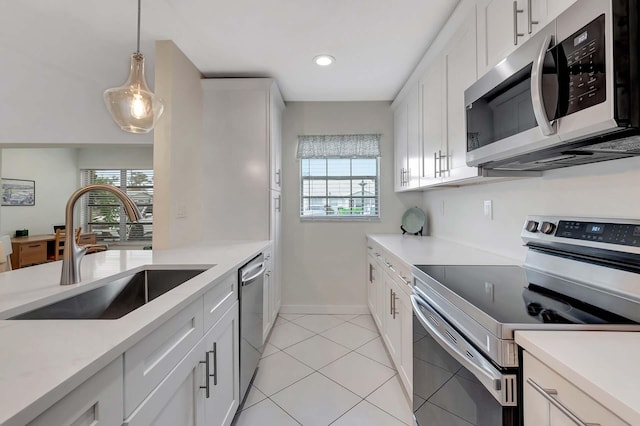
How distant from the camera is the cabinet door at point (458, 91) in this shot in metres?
1.62

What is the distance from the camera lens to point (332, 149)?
3434 millimetres

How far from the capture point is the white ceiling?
1.85 m

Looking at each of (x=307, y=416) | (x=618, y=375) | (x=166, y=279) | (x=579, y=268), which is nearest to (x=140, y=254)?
→ (x=166, y=279)

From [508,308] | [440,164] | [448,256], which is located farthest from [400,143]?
[508,308]

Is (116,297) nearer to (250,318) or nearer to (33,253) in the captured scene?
(250,318)

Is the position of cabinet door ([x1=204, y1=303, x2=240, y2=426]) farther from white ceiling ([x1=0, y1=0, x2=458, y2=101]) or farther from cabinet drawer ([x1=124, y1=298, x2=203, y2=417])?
white ceiling ([x1=0, y1=0, x2=458, y2=101])

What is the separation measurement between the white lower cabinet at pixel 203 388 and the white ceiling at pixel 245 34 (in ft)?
6.22

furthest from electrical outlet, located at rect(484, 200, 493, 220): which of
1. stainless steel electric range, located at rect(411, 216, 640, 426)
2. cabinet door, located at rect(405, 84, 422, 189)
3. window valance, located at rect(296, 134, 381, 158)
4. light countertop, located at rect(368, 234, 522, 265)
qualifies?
window valance, located at rect(296, 134, 381, 158)

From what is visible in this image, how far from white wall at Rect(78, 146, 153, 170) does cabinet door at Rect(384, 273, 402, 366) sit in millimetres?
5443

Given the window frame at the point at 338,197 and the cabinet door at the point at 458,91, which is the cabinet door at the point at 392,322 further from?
the window frame at the point at 338,197

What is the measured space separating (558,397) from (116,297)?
1657mm

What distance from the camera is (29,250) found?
14.9 feet

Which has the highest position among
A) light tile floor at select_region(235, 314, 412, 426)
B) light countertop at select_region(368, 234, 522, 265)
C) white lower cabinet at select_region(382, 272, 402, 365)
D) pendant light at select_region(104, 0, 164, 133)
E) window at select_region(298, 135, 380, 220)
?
pendant light at select_region(104, 0, 164, 133)

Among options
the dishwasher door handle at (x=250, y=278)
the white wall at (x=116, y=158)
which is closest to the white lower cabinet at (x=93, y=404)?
the dishwasher door handle at (x=250, y=278)
